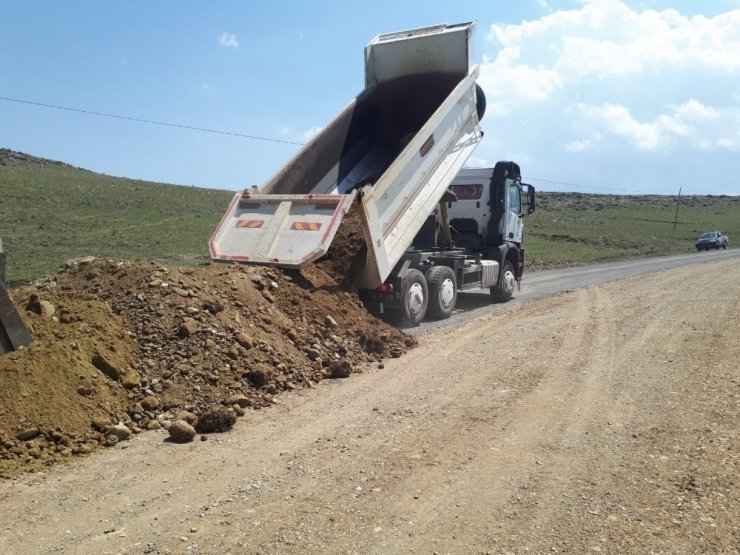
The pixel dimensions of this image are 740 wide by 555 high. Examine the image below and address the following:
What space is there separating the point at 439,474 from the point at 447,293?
7332mm

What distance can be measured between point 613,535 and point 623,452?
1308 millimetres

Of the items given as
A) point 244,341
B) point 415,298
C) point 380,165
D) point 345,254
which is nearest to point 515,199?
point 380,165

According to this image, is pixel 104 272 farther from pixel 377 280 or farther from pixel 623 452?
pixel 623 452

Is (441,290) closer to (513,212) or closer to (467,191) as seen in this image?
(467,191)

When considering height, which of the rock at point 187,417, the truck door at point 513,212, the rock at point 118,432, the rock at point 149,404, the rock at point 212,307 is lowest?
the rock at point 118,432

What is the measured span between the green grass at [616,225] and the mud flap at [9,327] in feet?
75.7

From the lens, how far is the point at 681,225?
197 ft

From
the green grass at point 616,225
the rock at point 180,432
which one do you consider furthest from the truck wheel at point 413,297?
the green grass at point 616,225

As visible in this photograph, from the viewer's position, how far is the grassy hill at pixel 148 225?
2362 centimetres

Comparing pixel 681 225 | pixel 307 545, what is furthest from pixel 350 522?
pixel 681 225

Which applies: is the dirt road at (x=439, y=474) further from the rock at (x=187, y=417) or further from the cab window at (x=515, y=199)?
the cab window at (x=515, y=199)

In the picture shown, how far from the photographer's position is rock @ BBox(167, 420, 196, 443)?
202 inches

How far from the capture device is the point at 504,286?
14.0 meters

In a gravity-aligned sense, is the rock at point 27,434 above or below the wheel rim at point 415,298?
below
